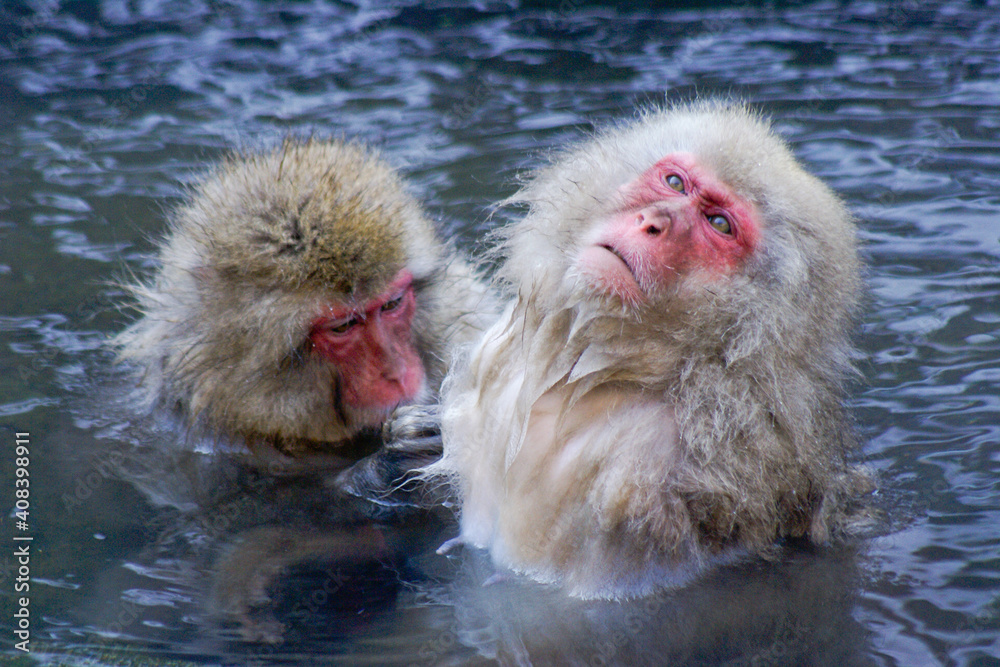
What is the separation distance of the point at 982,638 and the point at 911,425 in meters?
1.31

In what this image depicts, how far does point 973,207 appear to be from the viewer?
5.56 m

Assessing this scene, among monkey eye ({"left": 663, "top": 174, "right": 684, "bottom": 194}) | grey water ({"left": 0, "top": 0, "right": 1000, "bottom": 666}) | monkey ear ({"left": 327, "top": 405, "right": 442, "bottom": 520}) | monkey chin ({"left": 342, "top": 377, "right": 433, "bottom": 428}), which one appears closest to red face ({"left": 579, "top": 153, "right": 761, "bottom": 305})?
monkey eye ({"left": 663, "top": 174, "right": 684, "bottom": 194})

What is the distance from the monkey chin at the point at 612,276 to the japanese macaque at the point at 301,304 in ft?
3.82

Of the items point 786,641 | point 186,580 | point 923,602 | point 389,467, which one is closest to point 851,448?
point 923,602

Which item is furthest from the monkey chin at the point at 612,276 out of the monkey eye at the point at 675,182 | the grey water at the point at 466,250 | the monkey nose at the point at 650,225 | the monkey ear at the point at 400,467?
the monkey ear at the point at 400,467

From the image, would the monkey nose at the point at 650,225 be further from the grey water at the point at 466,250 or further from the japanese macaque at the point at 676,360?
the grey water at the point at 466,250

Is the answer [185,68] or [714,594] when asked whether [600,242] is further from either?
[185,68]

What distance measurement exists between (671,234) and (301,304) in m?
1.49

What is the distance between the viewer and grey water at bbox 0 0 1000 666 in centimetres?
323

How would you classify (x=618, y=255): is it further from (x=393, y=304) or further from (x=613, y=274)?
(x=393, y=304)

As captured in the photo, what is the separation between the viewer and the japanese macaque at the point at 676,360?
116 inches

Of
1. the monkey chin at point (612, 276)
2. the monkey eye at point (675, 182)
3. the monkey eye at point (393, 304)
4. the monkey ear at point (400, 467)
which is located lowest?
the monkey ear at point (400, 467)

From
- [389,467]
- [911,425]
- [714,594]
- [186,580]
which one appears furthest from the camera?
[911,425]

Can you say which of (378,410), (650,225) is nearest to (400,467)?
(378,410)
